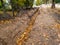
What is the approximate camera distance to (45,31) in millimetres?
18094

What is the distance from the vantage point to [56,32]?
17.3 metres

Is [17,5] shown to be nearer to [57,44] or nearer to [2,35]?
[2,35]

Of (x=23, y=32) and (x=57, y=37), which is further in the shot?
(x=23, y=32)

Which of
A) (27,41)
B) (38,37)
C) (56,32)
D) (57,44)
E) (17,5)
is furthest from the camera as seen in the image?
(17,5)

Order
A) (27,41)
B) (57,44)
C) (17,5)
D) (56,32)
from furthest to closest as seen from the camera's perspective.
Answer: (17,5), (56,32), (27,41), (57,44)

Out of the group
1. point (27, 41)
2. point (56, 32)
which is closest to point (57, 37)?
point (56, 32)

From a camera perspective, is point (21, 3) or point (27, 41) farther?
point (21, 3)

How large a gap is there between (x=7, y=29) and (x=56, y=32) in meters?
5.81

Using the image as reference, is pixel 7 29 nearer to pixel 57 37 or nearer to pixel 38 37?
pixel 38 37

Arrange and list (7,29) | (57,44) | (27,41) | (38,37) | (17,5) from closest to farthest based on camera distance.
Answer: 1. (57,44)
2. (27,41)
3. (38,37)
4. (7,29)
5. (17,5)

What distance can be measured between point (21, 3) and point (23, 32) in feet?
74.6

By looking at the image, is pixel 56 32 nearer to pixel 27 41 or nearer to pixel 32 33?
pixel 32 33

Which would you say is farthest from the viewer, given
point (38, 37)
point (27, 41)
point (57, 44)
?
point (38, 37)

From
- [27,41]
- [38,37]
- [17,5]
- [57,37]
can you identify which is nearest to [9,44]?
[27,41]
